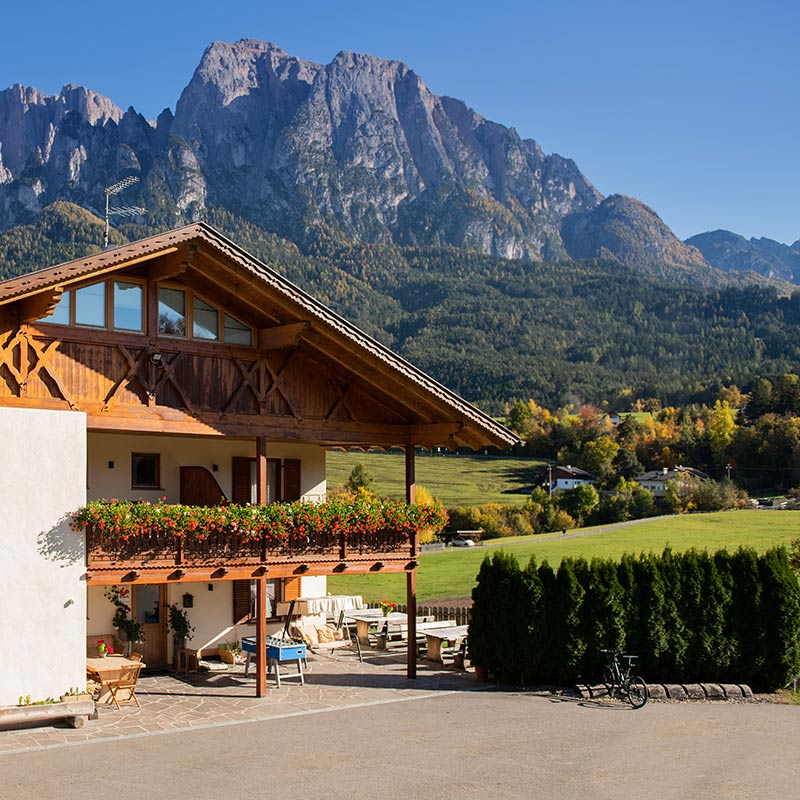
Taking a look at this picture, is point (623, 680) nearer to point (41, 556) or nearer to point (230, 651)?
point (230, 651)

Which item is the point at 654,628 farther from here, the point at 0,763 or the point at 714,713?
the point at 0,763

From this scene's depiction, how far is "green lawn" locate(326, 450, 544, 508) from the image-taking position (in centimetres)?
12181

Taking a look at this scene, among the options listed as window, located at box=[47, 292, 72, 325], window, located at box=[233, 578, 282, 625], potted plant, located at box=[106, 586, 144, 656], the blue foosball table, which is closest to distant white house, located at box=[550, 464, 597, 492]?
window, located at box=[233, 578, 282, 625]

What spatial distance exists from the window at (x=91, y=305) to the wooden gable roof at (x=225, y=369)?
0.19 m

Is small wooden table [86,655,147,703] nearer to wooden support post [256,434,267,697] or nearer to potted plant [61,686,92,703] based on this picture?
potted plant [61,686,92,703]

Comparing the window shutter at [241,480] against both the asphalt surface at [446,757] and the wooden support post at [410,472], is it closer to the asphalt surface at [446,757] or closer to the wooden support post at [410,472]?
the wooden support post at [410,472]

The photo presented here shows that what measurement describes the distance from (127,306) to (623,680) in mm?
11305

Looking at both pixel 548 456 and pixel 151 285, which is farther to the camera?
pixel 548 456

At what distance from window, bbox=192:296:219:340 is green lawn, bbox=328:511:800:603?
29969 mm

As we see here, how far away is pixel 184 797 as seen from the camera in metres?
12.9

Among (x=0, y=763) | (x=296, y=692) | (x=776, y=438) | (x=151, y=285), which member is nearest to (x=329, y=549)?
(x=296, y=692)

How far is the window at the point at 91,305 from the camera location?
18.0m

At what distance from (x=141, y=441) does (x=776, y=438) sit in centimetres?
11444

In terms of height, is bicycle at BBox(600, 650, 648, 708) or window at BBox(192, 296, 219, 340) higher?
window at BBox(192, 296, 219, 340)
